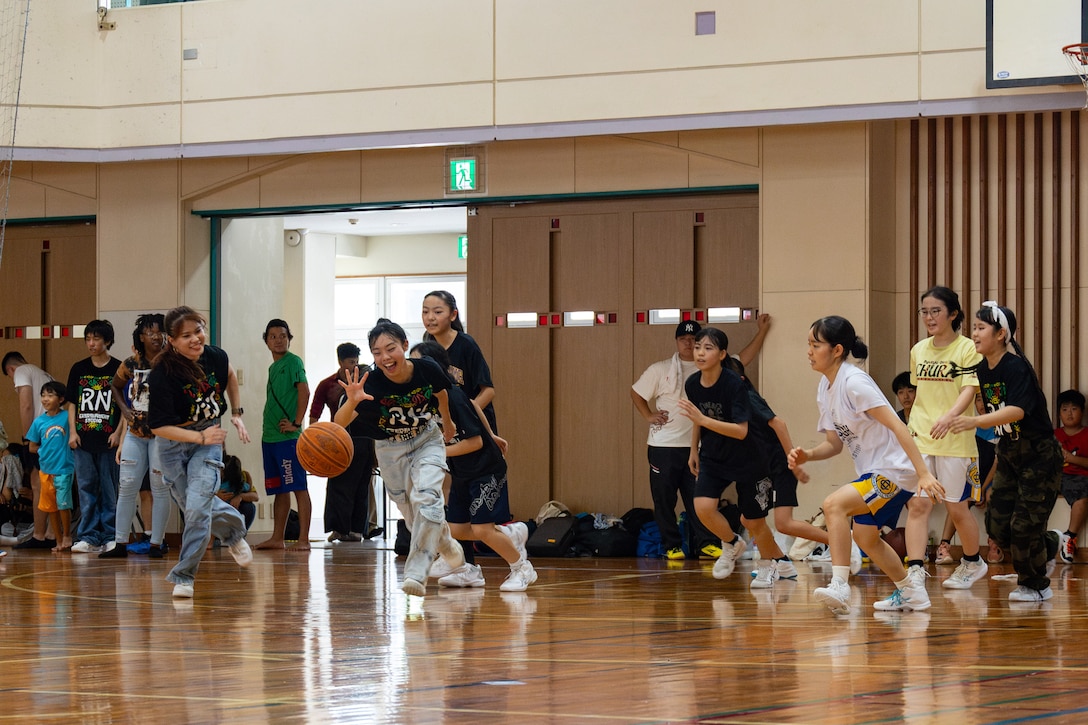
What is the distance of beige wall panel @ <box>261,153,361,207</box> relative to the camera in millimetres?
12227

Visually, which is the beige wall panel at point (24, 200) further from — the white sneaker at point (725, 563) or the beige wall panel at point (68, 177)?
the white sneaker at point (725, 563)

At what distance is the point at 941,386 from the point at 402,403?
3.21 metres

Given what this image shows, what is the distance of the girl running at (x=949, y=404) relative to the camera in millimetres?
7668

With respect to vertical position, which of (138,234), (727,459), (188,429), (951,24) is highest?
(951,24)

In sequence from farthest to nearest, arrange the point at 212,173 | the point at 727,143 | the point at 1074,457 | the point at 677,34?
the point at 212,173 < the point at 727,143 < the point at 677,34 < the point at 1074,457

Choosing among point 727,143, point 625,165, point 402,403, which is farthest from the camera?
point 625,165

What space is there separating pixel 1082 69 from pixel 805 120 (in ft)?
6.69

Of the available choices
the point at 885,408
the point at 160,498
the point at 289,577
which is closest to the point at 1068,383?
the point at 885,408

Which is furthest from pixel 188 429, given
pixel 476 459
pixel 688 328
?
pixel 688 328

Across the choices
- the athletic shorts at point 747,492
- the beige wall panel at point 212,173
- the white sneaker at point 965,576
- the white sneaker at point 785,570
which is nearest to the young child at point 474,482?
the athletic shorts at point 747,492

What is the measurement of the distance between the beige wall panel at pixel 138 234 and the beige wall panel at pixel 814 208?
5.61 meters

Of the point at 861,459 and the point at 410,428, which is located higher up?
the point at 410,428

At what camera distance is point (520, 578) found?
7.82 metres

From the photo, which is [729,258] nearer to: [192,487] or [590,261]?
[590,261]
